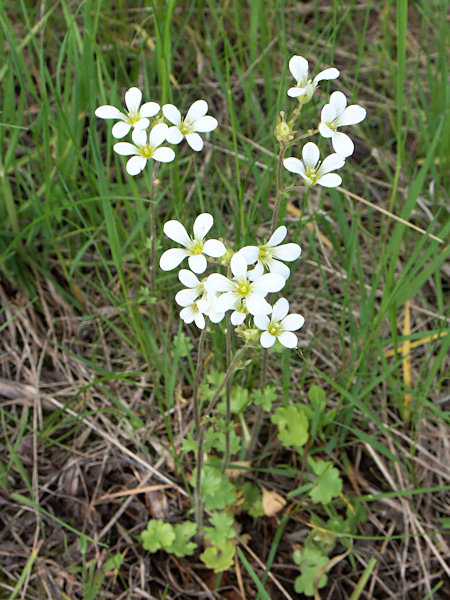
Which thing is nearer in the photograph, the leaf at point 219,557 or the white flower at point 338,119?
the white flower at point 338,119

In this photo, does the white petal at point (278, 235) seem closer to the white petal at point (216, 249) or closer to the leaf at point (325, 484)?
the white petal at point (216, 249)

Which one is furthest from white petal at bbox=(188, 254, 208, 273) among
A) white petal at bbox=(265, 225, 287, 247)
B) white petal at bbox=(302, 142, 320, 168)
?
white petal at bbox=(302, 142, 320, 168)

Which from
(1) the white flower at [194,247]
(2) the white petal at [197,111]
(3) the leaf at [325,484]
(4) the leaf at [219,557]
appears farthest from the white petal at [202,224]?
(4) the leaf at [219,557]

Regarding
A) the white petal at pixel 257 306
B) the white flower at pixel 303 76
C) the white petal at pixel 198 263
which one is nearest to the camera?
the white petal at pixel 257 306

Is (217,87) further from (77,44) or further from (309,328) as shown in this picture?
(309,328)

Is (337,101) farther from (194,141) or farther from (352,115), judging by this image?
(194,141)

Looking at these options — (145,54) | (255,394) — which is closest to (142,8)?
(145,54)

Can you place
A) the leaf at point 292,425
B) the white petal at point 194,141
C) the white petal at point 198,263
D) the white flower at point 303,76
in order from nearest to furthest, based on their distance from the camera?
1. the white petal at point 198,263
2. the white flower at point 303,76
3. the white petal at point 194,141
4. the leaf at point 292,425
